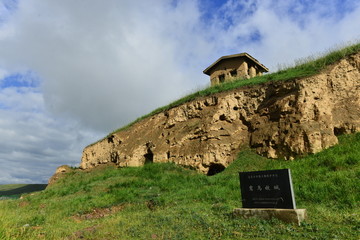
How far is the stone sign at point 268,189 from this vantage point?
7.91 metres

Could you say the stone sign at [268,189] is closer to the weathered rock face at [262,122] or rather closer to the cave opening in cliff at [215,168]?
the weathered rock face at [262,122]

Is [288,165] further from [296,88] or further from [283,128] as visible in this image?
[296,88]

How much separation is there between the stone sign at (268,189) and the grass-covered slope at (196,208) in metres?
0.74

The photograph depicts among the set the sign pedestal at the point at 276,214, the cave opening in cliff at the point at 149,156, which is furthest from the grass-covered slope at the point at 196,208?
the cave opening in cliff at the point at 149,156

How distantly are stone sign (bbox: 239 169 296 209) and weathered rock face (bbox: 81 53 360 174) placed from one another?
295 inches

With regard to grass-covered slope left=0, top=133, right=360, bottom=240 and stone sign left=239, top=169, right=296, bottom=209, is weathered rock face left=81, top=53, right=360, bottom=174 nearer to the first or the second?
grass-covered slope left=0, top=133, right=360, bottom=240

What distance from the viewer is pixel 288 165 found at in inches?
553

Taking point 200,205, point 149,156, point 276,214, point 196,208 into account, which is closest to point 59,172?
point 149,156

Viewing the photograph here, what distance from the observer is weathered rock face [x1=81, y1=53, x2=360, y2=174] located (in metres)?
15.5

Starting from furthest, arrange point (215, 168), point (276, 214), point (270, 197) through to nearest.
→ 1. point (215, 168)
2. point (270, 197)
3. point (276, 214)

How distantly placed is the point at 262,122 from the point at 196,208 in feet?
32.7

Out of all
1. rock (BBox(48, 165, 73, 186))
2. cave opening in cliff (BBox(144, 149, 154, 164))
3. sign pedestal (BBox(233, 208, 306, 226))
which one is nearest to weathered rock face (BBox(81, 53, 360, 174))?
cave opening in cliff (BBox(144, 149, 154, 164))

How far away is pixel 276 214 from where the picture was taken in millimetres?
7719

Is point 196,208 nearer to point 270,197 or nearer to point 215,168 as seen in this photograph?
point 270,197
